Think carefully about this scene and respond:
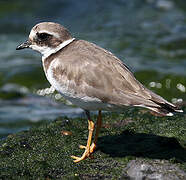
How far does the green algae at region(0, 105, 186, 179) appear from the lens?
17.7 ft

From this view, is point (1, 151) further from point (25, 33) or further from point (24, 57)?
point (25, 33)

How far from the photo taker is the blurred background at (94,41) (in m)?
10.6

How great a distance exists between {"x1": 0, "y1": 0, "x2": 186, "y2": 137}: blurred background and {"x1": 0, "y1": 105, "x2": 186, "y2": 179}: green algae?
177 cm

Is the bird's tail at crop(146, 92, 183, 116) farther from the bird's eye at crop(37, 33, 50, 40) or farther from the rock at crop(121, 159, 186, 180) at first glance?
the bird's eye at crop(37, 33, 50, 40)

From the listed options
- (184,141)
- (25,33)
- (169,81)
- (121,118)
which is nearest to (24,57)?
(25,33)

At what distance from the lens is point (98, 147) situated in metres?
6.23

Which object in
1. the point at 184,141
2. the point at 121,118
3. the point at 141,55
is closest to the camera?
the point at 184,141

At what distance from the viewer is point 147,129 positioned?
6.80 meters

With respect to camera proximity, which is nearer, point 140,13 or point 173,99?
point 173,99

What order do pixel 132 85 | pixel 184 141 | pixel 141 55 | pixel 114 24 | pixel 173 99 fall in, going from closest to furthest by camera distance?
pixel 132 85, pixel 184 141, pixel 173 99, pixel 141 55, pixel 114 24

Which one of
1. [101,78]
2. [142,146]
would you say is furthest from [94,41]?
[101,78]

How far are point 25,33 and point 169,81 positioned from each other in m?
6.93

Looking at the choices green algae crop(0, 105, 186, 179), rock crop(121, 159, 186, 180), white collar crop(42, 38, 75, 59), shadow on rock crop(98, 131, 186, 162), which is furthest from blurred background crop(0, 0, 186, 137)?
rock crop(121, 159, 186, 180)

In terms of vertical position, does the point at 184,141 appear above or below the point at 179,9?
above
